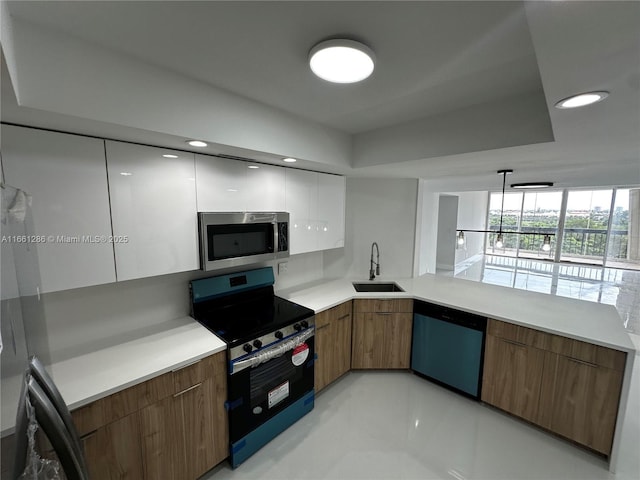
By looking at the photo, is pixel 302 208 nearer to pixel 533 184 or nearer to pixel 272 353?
pixel 272 353

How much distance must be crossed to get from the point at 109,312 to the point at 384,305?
221cm

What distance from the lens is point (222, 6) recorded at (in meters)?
0.95

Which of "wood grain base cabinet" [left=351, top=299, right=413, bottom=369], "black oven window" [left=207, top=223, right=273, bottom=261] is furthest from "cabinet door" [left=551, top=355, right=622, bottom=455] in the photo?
"black oven window" [left=207, top=223, right=273, bottom=261]

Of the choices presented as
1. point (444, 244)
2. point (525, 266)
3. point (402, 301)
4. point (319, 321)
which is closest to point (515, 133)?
point (402, 301)

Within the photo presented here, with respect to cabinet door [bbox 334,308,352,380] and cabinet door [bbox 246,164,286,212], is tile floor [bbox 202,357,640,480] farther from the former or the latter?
cabinet door [bbox 246,164,286,212]

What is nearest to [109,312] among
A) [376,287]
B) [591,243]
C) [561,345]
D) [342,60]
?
[342,60]

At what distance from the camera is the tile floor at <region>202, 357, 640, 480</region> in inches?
70.4

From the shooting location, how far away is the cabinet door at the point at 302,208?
7.91 feet

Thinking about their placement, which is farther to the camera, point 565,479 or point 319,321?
point 319,321

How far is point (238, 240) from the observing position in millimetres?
2070

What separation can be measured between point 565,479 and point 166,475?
2.46m

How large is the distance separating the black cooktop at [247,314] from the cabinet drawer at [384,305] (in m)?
0.68

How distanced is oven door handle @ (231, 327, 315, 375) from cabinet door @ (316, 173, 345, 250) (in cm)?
93

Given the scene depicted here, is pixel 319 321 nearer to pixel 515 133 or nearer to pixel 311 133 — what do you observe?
pixel 311 133
